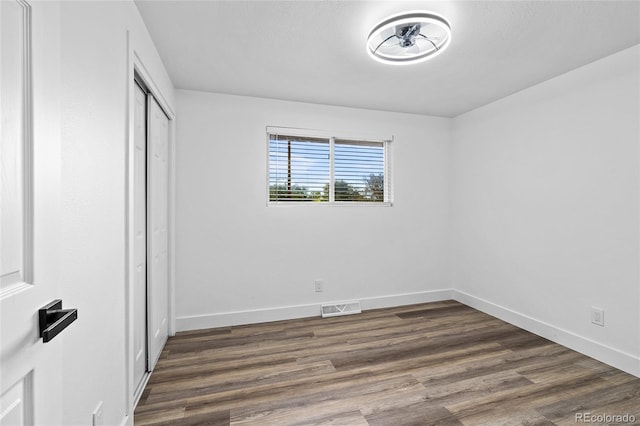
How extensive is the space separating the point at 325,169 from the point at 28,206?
3047mm

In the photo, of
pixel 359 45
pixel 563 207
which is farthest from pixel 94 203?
pixel 563 207

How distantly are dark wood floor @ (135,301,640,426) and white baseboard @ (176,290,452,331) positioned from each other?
11 centimetres

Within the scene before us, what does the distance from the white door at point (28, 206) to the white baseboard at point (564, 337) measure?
345 centimetres

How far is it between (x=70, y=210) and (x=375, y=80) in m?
2.59

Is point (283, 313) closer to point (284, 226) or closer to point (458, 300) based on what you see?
point (284, 226)

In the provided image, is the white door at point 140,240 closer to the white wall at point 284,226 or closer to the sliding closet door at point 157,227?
the sliding closet door at point 157,227

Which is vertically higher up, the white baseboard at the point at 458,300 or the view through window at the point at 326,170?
the view through window at the point at 326,170

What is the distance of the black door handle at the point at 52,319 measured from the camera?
2.26 ft

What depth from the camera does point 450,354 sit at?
8.45 feet

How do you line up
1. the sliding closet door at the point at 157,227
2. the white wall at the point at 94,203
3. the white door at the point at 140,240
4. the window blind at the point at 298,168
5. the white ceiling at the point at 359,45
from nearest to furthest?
the white wall at the point at 94,203, the white ceiling at the point at 359,45, the white door at the point at 140,240, the sliding closet door at the point at 157,227, the window blind at the point at 298,168

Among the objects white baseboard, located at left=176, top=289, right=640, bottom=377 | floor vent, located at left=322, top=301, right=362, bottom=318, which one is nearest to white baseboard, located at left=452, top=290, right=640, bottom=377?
white baseboard, located at left=176, top=289, right=640, bottom=377

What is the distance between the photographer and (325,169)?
3.59 metres

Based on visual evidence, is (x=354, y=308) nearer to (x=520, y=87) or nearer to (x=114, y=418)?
(x=114, y=418)

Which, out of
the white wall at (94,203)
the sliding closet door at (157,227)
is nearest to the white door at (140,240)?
the sliding closet door at (157,227)
